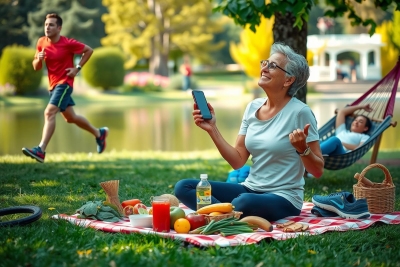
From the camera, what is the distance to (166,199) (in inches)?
156

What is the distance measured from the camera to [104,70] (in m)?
26.4

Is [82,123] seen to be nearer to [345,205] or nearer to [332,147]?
[332,147]

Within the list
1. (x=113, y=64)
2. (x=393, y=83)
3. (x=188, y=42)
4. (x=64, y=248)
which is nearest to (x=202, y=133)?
(x=393, y=83)

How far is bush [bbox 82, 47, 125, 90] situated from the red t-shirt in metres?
19.4

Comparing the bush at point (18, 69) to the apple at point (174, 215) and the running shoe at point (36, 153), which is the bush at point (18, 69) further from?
the apple at point (174, 215)

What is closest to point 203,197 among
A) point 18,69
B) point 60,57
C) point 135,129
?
point 60,57

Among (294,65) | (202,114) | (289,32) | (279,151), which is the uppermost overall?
(289,32)

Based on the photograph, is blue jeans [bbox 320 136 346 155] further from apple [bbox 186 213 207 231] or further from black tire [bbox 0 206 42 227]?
black tire [bbox 0 206 42 227]

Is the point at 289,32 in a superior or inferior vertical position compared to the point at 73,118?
superior

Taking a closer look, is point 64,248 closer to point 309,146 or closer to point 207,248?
point 207,248

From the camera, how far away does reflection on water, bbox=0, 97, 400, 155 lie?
Answer: 458 inches

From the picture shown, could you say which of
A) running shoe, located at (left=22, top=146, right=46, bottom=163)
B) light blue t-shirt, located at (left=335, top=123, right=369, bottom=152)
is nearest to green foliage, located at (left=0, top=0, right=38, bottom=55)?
running shoe, located at (left=22, top=146, right=46, bottom=163)

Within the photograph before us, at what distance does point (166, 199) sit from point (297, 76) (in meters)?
1.09

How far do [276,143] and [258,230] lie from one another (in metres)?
0.56
